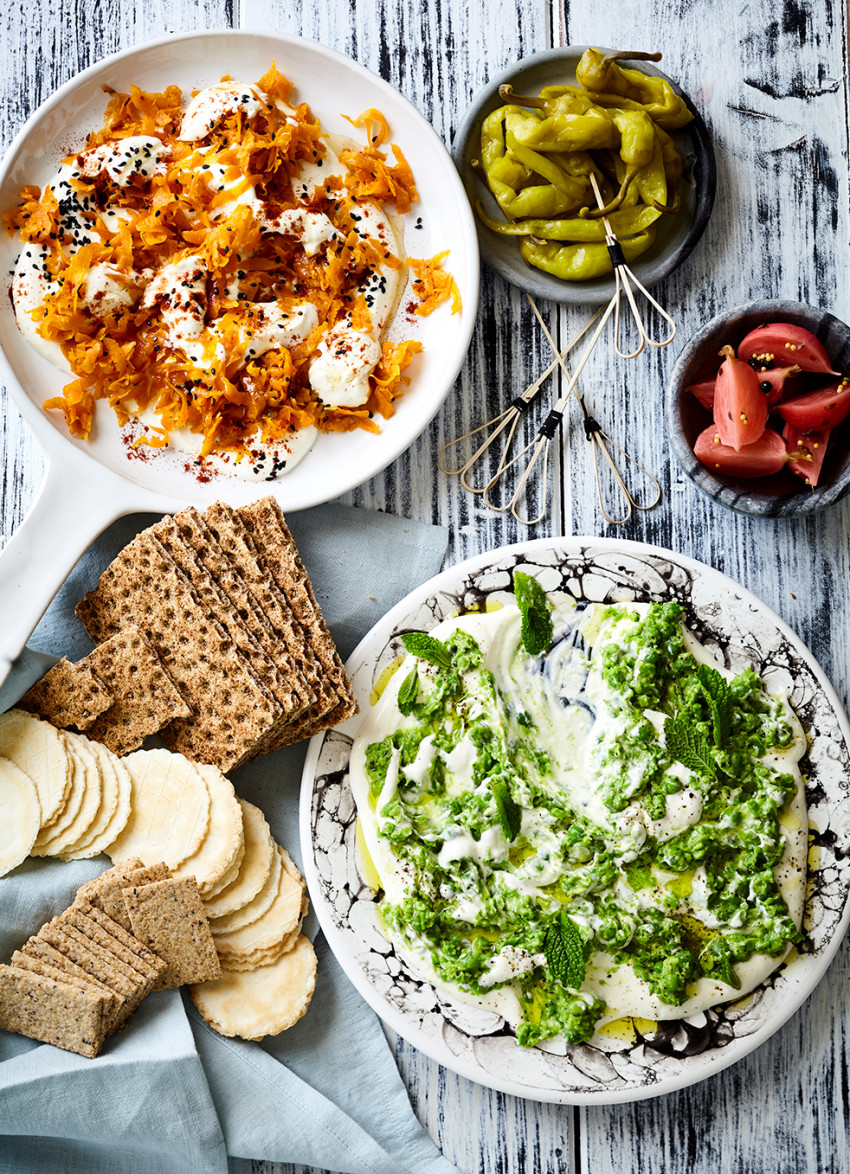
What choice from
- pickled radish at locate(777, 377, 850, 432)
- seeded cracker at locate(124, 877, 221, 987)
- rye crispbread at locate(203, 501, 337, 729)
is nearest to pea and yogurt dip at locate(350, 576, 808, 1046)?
rye crispbread at locate(203, 501, 337, 729)

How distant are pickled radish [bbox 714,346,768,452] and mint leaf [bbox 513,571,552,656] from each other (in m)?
0.56

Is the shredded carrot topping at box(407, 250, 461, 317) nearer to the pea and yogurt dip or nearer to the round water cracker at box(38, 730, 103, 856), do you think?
the pea and yogurt dip

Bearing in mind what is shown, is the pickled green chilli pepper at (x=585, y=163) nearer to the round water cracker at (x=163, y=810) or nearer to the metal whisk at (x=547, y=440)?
the metal whisk at (x=547, y=440)

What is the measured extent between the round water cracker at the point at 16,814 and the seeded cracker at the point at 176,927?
10.6 inches

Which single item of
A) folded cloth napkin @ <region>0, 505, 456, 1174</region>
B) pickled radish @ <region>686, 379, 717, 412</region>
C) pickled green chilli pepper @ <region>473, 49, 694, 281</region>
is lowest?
folded cloth napkin @ <region>0, 505, 456, 1174</region>

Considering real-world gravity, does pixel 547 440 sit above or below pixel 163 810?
above

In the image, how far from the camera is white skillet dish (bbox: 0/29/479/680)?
2418 millimetres

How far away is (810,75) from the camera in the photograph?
2637mm

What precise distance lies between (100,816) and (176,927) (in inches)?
12.4

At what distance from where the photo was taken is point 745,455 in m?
2.30

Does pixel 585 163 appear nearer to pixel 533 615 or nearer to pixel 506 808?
pixel 533 615

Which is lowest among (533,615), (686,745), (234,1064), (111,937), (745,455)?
(234,1064)

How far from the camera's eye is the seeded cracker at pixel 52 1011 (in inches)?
89.4

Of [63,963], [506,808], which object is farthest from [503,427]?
[63,963]
